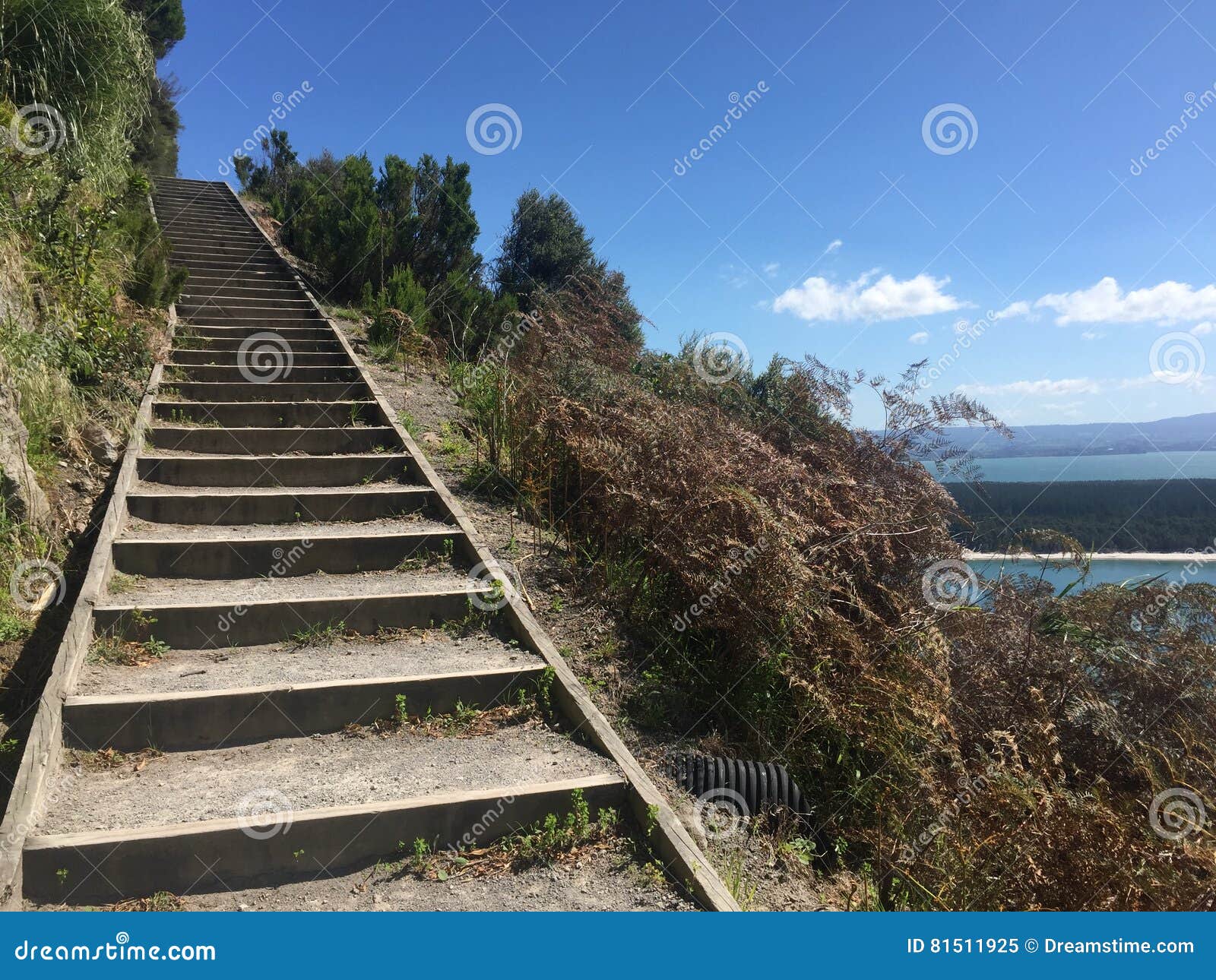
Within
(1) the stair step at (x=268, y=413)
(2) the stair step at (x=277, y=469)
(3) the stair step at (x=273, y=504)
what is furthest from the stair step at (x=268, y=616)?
(1) the stair step at (x=268, y=413)

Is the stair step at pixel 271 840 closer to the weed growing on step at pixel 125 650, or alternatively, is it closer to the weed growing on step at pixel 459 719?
the weed growing on step at pixel 459 719

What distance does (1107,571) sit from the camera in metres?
4.63

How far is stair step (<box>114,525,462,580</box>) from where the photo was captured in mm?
4680

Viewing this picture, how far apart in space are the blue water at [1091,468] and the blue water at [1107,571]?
2.34ft

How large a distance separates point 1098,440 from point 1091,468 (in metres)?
0.60

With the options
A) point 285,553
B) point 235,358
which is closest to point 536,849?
point 285,553

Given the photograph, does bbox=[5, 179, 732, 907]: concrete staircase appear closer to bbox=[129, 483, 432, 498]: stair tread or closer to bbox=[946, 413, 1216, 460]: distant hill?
bbox=[129, 483, 432, 498]: stair tread

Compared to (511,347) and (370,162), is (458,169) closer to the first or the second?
(370,162)

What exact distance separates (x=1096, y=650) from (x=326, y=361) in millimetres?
7991

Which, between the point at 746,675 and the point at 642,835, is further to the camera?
the point at 746,675

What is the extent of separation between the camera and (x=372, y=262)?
13102 mm

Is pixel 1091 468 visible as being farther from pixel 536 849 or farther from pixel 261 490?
pixel 261 490

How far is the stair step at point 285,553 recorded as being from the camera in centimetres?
468

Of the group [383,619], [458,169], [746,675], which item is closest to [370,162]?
[458,169]
